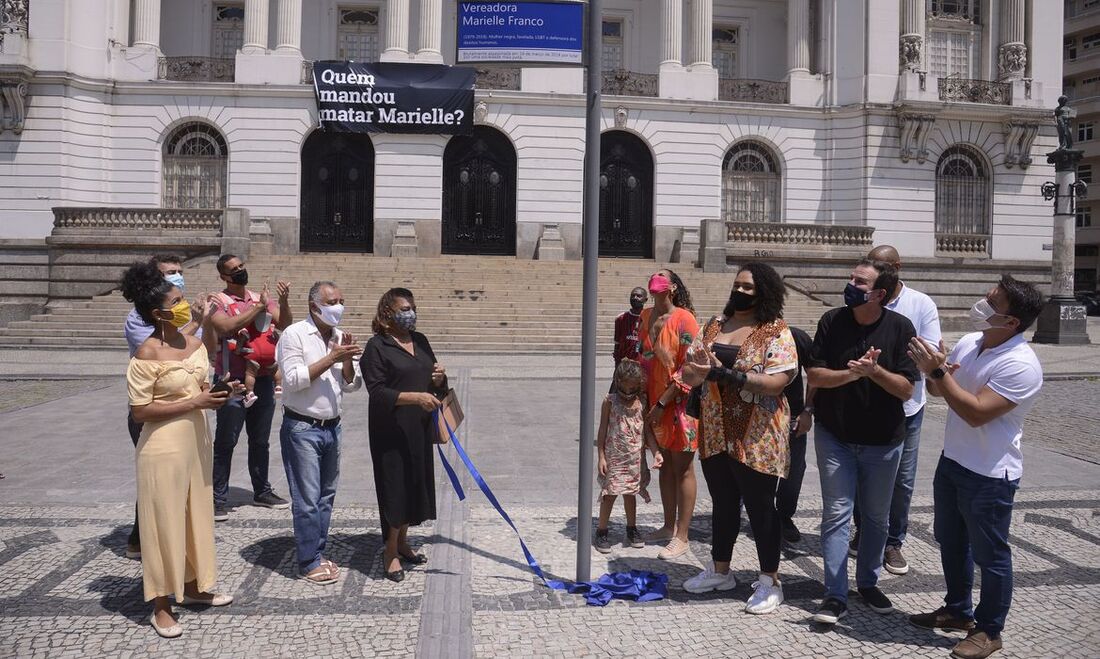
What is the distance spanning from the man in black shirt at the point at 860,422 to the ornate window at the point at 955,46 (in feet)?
99.2

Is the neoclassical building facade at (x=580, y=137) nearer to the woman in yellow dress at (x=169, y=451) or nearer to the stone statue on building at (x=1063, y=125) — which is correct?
the stone statue on building at (x=1063, y=125)

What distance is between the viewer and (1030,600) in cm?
493

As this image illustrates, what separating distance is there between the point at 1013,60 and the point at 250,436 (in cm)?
3202

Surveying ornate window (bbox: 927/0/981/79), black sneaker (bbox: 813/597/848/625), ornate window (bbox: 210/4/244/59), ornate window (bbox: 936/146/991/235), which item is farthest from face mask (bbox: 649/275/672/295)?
ornate window (bbox: 927/0/981/79)

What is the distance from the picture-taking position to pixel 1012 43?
29.8 m

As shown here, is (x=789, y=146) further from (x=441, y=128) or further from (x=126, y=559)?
(x=126, y=559)

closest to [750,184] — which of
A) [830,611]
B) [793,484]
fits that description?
[793,484]

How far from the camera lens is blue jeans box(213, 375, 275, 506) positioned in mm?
6480

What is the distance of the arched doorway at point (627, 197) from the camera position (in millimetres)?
29953

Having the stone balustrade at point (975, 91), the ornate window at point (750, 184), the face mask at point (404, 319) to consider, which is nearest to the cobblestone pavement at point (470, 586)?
the face mask at point (404, 319)

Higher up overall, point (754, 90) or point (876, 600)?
point (754, 90)

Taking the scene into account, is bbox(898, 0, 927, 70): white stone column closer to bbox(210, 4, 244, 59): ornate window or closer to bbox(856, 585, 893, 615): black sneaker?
bbox(210, 4, 244, 59): ornate window

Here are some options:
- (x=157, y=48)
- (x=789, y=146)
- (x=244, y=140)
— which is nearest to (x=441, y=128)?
(x=244, y=140)

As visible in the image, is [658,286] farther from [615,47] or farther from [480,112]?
[615,47]
